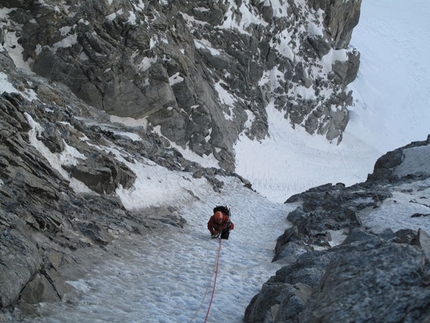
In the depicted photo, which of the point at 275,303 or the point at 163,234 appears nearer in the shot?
the point at 275,303

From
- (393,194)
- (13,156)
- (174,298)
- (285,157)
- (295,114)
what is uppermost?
(295,114)

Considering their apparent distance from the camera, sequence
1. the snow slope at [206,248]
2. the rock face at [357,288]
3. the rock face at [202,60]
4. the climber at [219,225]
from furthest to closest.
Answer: the rock face at [202,60] < the climber at [219,225] < the snow slope at [206,248] < the rock face at [357,288]

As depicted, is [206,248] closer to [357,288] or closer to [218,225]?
[218,225]

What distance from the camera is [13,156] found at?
9.35 metres

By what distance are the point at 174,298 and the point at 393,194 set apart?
1715cm

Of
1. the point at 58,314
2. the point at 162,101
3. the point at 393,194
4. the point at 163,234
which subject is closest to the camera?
the point at 58,314

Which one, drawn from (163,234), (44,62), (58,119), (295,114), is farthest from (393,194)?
(295,114)

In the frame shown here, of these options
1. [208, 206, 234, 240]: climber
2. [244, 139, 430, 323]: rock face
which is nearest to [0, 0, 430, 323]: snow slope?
[208, 206, 234, 240]: climber

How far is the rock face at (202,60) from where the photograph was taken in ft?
94.1

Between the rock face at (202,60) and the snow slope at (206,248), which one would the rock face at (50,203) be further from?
the rock face at (202,60)

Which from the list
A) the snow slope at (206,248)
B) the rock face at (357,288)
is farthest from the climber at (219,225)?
the rock face at (357,288)

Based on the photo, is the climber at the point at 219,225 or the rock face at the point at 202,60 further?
the rock face at the point at 202,60

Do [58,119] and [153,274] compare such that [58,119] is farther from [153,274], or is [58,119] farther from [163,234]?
[153,274]

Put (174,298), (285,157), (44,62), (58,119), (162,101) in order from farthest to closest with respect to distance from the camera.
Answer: (285,157), (162,101), (44,62), (58,119), (174,298)
